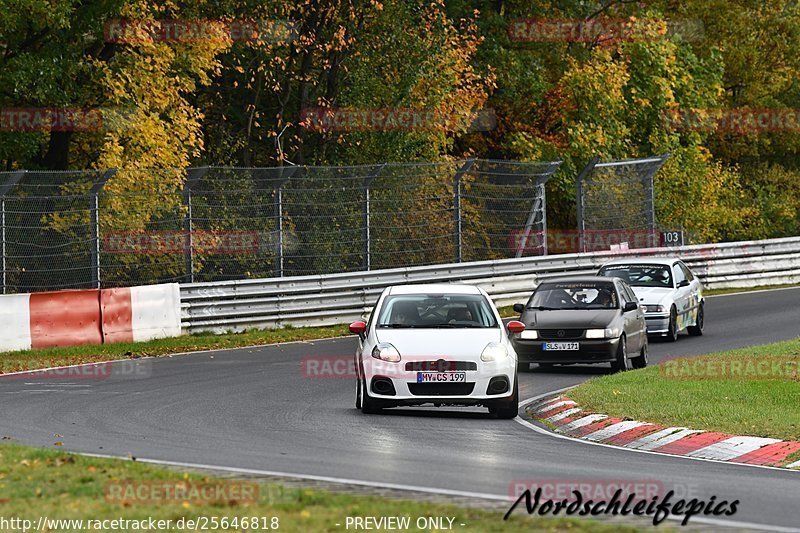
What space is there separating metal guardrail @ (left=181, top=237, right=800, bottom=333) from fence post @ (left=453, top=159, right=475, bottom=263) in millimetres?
537

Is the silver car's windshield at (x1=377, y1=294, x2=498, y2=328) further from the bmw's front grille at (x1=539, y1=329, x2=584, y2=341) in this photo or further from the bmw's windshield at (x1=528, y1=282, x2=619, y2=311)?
the bmw's windshield at (x1=528, y1=282, x2=619, y2=311)

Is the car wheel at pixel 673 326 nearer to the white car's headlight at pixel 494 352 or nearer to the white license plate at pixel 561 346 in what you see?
the white license plate at pixel 561 346

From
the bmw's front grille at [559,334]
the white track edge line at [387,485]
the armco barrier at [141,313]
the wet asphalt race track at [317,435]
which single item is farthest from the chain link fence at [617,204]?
the white track edge line at [387,485]

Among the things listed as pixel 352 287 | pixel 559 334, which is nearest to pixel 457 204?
pixel 352 287

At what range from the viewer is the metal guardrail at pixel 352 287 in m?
27.4

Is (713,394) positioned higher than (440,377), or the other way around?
(440,377)

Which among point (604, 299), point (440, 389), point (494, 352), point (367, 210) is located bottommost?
point (440, 389)

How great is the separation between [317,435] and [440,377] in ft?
7.25

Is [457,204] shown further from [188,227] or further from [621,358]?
[621,358]

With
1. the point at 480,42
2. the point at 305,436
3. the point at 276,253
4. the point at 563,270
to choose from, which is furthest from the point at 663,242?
the point at 305,436

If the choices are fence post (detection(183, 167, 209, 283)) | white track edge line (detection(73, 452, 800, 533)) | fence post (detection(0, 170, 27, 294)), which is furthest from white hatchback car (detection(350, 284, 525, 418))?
fence post (detection(183, 167, 209, 283))

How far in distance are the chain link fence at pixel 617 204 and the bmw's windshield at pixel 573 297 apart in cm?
1147

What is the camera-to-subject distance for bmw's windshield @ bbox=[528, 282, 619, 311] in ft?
72.7

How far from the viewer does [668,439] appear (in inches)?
559
